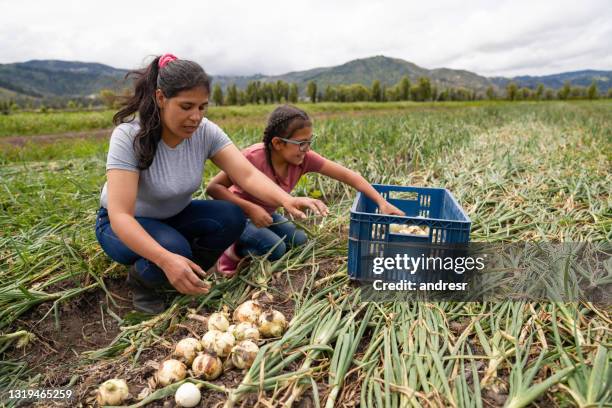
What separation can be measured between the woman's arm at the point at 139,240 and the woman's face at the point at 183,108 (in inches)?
10.2

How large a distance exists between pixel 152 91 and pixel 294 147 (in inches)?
25.9

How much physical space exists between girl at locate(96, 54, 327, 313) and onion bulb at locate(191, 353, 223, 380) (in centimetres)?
31

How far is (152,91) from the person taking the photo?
5.07ft

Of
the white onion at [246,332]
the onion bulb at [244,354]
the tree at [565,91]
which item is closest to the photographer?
the onion bulb at [244,354]

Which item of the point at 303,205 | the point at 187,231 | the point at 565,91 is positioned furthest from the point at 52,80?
the point at 303,205

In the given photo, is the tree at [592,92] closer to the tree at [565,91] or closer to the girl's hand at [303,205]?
the tree at [565,91]

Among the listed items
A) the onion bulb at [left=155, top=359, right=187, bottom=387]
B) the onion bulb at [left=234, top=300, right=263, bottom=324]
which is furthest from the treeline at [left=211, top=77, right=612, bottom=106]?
the onion bulb at [left=155, top=359, right=187, bottom=387]

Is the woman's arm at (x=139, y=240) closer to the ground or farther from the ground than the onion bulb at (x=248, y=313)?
farther from the ground

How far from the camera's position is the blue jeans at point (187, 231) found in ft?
5.64

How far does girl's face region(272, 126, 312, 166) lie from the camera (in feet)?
6.08

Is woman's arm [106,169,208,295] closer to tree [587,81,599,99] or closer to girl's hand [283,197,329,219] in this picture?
girl's hand [283,197,329,219]

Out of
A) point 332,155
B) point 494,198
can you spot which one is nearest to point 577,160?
point 494,198

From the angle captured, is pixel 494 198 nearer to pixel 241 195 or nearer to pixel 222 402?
pixel 241 195

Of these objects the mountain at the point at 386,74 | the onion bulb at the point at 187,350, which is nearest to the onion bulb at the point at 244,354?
the onion bulb at the point at 187,350
